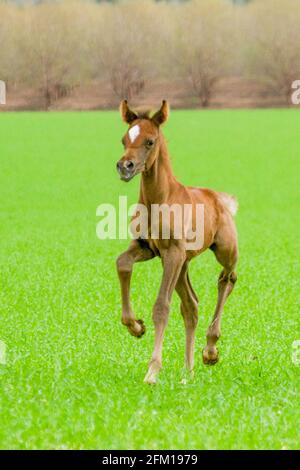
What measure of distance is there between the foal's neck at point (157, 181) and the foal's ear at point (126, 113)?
1.06ft

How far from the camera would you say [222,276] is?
970 cm

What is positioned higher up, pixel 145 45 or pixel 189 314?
pixel 145 45

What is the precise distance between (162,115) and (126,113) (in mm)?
282

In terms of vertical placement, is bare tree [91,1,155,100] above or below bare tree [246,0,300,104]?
below

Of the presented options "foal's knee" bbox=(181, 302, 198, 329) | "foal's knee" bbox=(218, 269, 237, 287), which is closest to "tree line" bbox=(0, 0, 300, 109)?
"foal's knee" bbox=(218, 269, 237, 287)

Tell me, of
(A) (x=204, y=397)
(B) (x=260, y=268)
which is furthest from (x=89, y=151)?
(A) (x=204, y=397)

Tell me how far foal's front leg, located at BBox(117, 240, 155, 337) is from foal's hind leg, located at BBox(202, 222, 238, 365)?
1071mm

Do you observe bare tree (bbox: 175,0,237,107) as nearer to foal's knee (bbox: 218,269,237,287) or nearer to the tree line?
the tree line

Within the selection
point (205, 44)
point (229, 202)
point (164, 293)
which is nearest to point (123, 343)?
point (229, 202)

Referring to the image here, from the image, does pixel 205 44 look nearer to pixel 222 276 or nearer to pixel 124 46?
pixel 124 46

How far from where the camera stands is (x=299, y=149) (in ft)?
165

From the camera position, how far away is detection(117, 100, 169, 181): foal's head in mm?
7875

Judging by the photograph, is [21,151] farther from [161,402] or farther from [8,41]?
[161,402]

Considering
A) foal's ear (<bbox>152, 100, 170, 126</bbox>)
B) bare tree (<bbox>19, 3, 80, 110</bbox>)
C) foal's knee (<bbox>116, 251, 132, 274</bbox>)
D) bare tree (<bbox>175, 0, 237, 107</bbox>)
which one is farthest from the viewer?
bare tree (<bbox>175, 0, 237, 107</bbox>)
